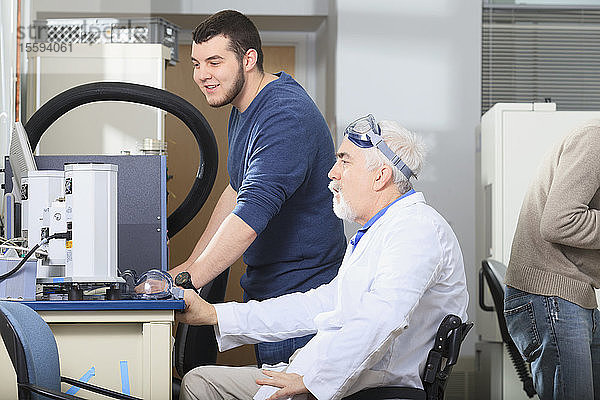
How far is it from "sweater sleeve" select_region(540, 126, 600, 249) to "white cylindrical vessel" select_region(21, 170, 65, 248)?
134 centimetres

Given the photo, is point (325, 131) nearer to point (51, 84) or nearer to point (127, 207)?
point (127, 207)

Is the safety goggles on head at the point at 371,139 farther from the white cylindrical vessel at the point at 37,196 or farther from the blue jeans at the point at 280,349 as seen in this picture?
the white cylindrical vessel at the point at 37,196

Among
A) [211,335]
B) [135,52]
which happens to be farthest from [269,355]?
[135,52]

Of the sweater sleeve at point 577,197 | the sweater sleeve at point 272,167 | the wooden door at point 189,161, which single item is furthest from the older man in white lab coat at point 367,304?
the wooden door at point 189,161

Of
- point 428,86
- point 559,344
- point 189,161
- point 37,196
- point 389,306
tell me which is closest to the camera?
point 389,306

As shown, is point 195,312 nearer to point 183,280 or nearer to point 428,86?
point 183,280

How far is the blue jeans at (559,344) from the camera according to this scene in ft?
7.62

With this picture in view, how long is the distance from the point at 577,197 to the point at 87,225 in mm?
1364

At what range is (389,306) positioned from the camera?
1.51 m

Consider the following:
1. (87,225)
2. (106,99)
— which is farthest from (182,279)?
(106,99)

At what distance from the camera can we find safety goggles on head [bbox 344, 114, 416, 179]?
173 centimetres

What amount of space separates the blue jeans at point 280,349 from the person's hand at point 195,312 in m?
0.24

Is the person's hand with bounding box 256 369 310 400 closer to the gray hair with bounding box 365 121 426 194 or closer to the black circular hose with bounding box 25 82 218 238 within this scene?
the gray hair with bounding box 365 121 426 194

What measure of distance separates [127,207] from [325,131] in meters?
0.56
